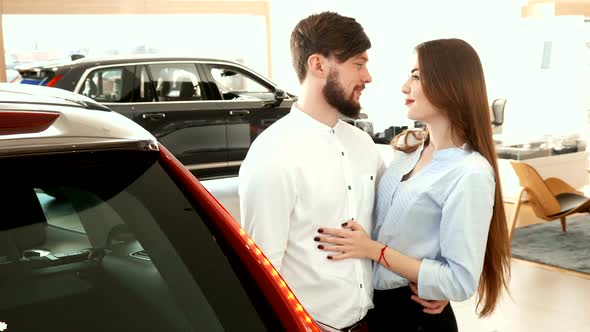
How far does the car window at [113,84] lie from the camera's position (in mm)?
7465

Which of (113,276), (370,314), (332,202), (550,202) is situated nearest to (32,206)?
(113,276)

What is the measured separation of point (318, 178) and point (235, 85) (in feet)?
21.8

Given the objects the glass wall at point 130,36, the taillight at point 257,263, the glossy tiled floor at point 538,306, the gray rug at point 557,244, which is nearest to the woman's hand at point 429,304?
the taillight at point 257,263

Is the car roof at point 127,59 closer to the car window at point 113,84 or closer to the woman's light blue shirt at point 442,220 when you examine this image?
the car window at point 113,84

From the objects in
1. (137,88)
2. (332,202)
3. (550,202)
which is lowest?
(550,202)

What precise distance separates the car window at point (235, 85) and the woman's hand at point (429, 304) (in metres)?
6.23

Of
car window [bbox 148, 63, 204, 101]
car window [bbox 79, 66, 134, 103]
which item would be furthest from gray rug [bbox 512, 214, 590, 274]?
car window [bbox 79, 66, 134, 103]

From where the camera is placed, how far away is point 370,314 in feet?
7.02

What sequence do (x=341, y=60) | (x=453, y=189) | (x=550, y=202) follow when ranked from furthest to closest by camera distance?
1. (x=550, y=202)
2. (x=341, y=60)
3. (x=453, y=189)

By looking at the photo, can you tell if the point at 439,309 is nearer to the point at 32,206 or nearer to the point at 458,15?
the point at 32,206

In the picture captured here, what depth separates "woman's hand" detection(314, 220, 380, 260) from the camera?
74.8 inches

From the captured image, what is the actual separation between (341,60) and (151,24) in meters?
9.98

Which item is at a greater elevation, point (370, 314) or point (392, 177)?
point (392, 177)

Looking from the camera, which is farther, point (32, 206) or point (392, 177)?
point (392, 177)
